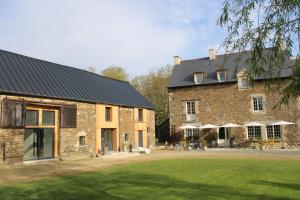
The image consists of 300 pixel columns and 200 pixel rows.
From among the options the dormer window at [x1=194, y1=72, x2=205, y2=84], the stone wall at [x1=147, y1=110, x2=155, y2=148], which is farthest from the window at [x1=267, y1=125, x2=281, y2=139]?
the stone wall at [x1=147, y1=110, x2=155, y2=148]

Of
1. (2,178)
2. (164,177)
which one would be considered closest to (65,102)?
(2,178)

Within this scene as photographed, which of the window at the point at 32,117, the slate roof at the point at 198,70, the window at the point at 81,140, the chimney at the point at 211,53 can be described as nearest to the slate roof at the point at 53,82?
the window at the point at 32,117

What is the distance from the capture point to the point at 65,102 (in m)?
20.1

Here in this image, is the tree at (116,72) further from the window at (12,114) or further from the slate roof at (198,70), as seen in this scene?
the window at (12,114)

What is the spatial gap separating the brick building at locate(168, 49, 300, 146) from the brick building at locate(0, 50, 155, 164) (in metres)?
6.85

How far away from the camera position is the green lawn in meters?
9.05

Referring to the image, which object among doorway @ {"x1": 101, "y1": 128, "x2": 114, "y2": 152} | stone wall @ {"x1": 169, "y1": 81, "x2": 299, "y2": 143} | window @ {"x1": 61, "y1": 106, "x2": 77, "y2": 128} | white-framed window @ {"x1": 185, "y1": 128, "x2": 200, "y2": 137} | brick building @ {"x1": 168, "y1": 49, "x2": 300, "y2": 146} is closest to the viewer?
window @ {"x1": 61, "y1": 106, "x2": 77, "y2": 128}

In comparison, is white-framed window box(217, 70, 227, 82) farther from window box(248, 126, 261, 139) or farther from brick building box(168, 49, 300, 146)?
window box(248, 126, 261, 139)

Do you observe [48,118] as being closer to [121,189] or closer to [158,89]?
[121,189]

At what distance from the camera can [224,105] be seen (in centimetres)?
3147

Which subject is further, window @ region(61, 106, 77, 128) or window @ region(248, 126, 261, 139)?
window @ region(248, 126, 261, 139)

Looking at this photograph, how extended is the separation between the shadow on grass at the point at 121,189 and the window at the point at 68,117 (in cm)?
758

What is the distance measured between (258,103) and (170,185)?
21.8 m

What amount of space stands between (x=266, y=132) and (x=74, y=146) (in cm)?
1684
